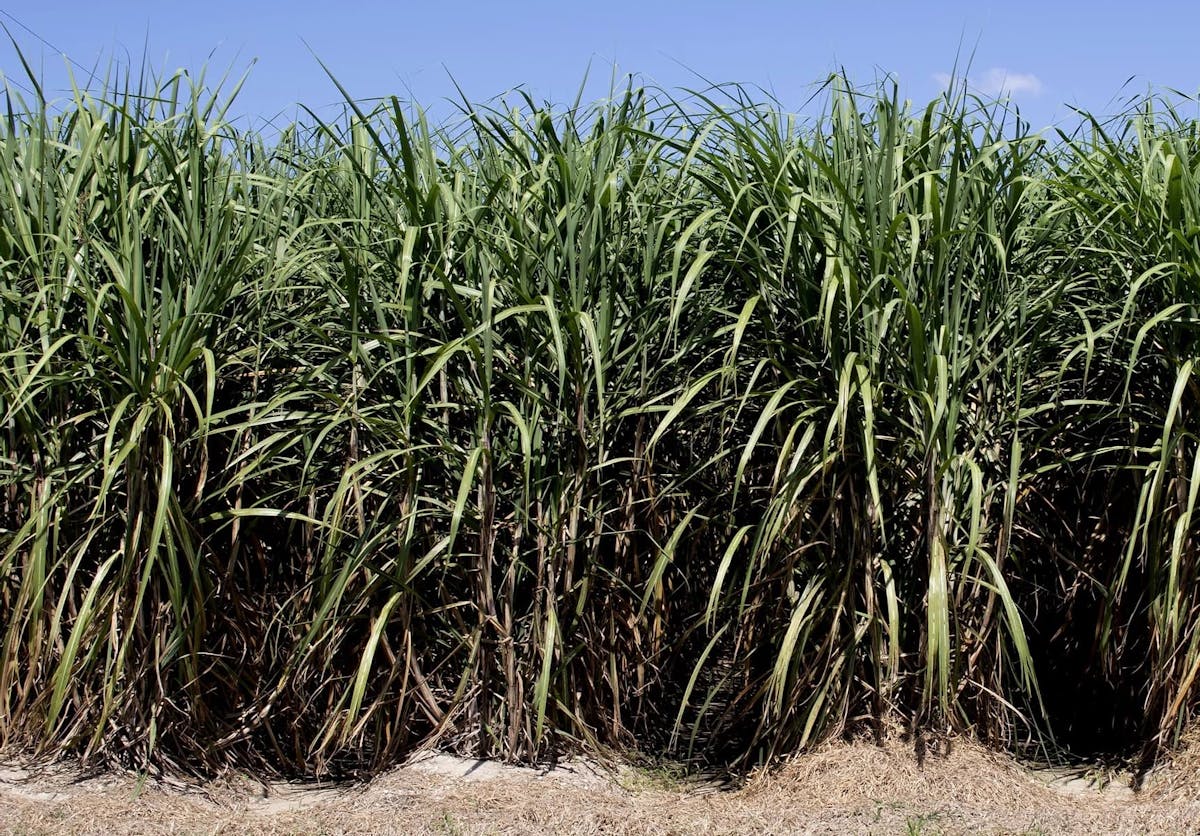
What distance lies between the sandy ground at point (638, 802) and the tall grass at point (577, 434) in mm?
102

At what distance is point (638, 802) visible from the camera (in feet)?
10.9

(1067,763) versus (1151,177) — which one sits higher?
(1151,177)

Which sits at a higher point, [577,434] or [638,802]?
[577,434]

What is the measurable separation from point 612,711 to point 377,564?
0.80m

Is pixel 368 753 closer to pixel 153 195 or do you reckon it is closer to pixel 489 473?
pixel 489 473

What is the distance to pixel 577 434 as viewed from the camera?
3297 mm

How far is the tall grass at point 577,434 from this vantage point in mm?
3191

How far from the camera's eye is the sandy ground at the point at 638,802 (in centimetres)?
316

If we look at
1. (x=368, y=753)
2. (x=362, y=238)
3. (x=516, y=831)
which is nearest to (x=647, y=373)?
(x=362, y=238)

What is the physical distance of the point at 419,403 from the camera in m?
3.26

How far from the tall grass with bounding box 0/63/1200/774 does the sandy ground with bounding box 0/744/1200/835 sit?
102mm

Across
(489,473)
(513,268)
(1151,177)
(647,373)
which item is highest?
(1151,177)

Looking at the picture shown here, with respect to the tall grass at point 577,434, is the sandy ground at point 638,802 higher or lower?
lower

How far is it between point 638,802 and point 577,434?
1.00m
